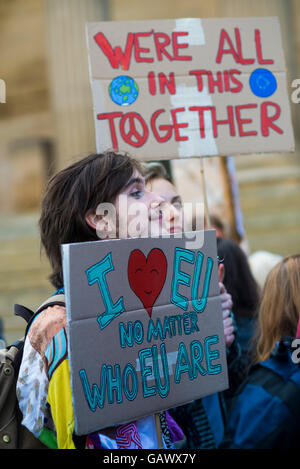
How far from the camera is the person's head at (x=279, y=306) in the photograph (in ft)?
5.93

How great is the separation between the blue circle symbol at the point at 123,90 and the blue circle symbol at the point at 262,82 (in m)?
0.47

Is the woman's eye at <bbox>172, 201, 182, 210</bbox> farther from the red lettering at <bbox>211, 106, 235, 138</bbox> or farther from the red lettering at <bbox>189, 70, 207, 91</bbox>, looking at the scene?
the red lettering at <bbox>189, 70, 207, 91</bbox>

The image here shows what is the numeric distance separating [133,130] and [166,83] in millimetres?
233

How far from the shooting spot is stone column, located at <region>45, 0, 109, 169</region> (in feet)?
29.9

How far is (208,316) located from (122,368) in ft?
0.96

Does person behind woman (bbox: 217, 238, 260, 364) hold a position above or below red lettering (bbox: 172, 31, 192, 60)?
below

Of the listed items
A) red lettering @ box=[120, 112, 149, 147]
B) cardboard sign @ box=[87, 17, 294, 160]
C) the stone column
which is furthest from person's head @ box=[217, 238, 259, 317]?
the stone column

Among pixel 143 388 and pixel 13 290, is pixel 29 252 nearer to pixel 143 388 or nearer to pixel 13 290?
pixel 13 290

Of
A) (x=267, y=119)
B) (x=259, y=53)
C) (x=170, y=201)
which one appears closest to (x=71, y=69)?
(x=259, y=53)

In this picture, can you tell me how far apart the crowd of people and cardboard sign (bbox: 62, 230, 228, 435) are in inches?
2.5

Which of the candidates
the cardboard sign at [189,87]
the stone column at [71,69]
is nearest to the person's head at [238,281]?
the cardboard sign at [189,87]

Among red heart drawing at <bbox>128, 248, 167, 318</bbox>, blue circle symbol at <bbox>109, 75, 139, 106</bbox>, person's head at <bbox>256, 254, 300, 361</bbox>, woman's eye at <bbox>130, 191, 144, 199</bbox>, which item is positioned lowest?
person's head at <bbox>256, 254, 300, 361</bbox>

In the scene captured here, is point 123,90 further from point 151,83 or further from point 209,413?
point 209,413
